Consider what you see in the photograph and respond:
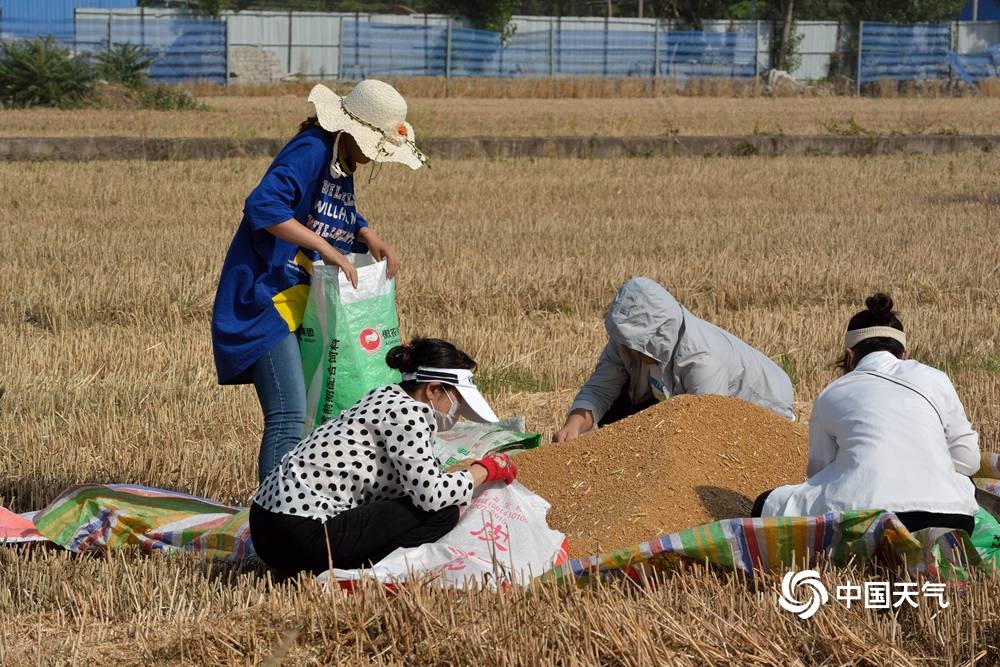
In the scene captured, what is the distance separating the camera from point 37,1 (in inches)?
1511

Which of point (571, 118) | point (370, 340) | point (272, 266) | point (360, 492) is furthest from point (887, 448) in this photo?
point (571, 118)

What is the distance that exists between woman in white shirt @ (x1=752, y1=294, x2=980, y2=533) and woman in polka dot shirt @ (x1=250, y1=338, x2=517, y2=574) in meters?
1.09

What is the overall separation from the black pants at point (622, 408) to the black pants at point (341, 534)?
6.01ft

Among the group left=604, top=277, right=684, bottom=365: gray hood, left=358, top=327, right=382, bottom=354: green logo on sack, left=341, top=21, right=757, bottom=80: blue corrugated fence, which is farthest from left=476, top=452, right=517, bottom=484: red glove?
left=341, top=21, right=757, bottom=80: blue corrugated fence

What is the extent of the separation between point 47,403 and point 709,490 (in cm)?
341

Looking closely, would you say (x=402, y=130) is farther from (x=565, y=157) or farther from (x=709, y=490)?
(x=565, y=157)

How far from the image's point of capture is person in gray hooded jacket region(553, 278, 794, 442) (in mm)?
5289

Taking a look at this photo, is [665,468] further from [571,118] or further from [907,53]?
[907,53]

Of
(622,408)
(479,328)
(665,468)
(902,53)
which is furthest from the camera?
(902,53)

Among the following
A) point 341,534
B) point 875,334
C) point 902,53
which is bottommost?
point 341,534

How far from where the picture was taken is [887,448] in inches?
159

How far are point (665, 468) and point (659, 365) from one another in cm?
69

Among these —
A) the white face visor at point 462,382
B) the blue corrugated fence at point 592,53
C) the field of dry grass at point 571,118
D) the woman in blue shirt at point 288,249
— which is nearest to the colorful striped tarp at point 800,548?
the white face visor at point 462,382

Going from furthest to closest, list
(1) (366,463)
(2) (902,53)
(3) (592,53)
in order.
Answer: (3) (592,53) → (2) (902,53) → (1) (366,463)
